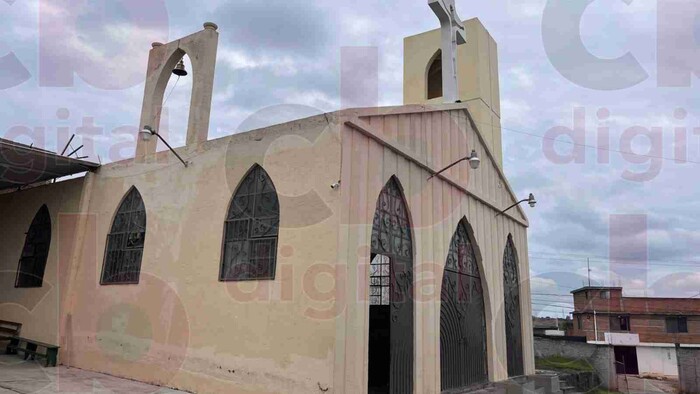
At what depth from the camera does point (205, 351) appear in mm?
7969

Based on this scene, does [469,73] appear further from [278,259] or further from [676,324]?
[676,324]

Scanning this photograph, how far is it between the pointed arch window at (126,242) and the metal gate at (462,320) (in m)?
6.16

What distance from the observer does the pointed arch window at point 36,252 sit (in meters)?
11.3

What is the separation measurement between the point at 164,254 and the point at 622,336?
33651mm

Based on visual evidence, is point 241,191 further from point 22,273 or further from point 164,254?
point 22,273

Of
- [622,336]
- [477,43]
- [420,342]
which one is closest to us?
[420,342]

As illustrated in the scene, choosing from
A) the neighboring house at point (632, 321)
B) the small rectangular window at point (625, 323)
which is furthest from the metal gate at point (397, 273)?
the small rectangular window at point (625, 323)

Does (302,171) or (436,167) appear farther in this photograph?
(436,167)

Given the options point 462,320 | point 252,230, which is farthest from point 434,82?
point 252,230

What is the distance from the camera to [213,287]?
8172mm

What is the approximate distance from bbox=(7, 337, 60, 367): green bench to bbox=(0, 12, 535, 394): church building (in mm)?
279

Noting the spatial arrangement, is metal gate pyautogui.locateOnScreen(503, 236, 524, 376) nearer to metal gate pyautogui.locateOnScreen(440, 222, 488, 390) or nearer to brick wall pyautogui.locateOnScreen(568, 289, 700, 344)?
metal gate pyautogui.locateOnScreen(440, 222, 488, 390)

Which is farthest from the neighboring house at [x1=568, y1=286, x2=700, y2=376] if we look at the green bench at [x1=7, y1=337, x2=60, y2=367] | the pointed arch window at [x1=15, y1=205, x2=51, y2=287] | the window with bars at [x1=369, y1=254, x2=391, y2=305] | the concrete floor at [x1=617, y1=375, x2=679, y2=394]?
the pointed arch window at [x1=15, y1=205, x2=51, y2=287]

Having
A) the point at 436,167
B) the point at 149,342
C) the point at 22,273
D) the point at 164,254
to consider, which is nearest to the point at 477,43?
the point at 436,167
